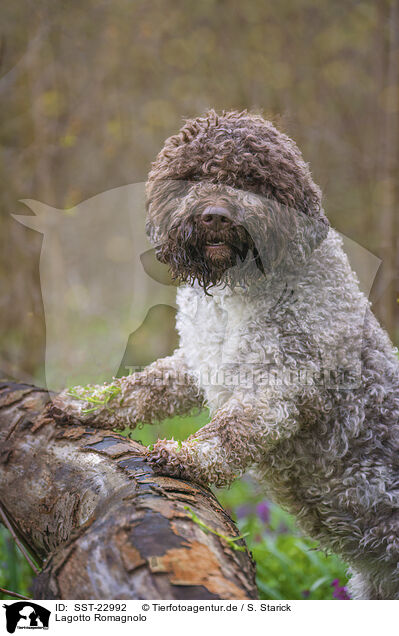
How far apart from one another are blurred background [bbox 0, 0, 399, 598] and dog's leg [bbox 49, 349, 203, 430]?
835 mm

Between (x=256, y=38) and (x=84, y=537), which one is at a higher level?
(x=256, y=38)

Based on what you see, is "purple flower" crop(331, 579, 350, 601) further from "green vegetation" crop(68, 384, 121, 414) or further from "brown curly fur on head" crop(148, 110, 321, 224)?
"brown curly fur on head" crop(148, 110, 321, 224)

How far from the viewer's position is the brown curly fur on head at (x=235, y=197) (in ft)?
6.32

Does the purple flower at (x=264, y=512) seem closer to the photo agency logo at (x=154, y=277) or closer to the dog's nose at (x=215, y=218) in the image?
the photo agency logo at (x=154, y=277)

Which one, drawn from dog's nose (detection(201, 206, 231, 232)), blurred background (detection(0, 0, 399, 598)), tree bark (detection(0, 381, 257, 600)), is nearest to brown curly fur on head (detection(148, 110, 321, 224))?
dog's nose (detection(201, 206, 231, 232))

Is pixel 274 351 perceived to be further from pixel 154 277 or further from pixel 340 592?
pixel 340 592

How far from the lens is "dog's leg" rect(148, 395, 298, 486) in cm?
182

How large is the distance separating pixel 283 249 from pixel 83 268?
1863 mm

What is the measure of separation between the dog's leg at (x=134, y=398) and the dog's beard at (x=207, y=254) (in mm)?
509

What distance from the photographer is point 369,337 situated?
2.27 meters

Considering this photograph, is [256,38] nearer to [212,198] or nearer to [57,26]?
[57,26]
